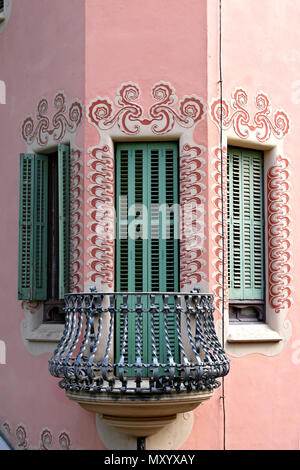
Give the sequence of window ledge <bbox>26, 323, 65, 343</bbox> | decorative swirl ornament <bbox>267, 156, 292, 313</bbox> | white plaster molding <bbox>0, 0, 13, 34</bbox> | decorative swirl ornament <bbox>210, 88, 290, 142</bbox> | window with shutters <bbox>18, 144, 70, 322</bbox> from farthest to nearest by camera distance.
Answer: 1. white plaster molding <bbox>0, 0, 13, 34</bbox>
2. window with shutters <bbox>18, 144, 70, 322</bbox>
3. decorative swirl ornament <bbox>267, 156, 292, 313</bbox>
4. window ledge <bbox>26, 323, 65, 343</bbox>
5. decorative swirl ornament <bbox>210, 88, 290, 142</bbox>

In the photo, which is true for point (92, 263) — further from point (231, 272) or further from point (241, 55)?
point (241, 55)

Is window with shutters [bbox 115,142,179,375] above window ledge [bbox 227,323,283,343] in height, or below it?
above

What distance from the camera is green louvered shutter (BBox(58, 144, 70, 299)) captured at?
9.67m

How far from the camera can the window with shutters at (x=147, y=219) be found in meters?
9.74

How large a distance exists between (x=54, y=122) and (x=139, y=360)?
369 centimetres

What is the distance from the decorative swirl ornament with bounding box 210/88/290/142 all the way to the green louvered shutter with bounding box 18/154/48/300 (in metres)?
2.60

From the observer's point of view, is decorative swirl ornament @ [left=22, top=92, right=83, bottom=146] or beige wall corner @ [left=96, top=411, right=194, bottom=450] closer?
beige wall corner @ [left=96, top=411, right=194, bottom=450]

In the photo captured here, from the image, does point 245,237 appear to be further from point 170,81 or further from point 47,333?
point 47,333

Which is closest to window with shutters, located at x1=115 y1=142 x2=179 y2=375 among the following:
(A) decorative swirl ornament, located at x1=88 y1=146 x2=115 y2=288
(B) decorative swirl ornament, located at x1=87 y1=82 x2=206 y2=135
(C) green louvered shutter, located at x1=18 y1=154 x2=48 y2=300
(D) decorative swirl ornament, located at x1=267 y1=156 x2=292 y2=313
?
(A) decorative swirl ornament, located at x1=88 y1=146 x2=115 y2=288

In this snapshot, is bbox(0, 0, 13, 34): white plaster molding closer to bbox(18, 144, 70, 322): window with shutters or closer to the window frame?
bbox(18, 144, 70, 322): window with shutters

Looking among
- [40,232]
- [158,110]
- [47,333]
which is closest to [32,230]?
[40,232]

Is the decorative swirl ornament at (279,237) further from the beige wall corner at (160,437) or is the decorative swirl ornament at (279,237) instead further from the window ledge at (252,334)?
the beige wall corner at (160,437)

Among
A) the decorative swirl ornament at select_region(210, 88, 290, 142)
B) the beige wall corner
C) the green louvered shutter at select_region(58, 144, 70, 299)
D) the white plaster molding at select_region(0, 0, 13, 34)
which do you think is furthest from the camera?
the white plaster molding at select_region(0, 0, 13, 34)

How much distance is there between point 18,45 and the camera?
36.2 ft
